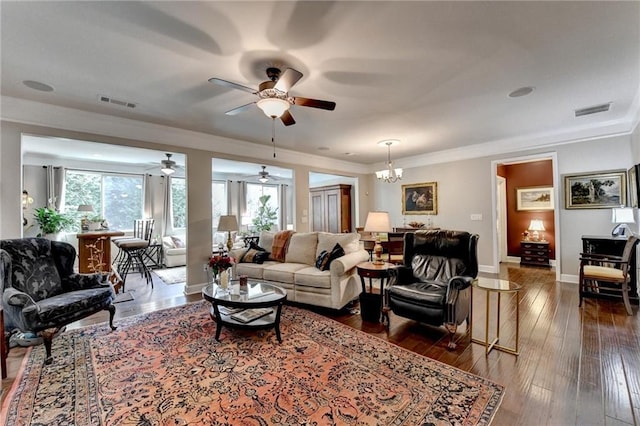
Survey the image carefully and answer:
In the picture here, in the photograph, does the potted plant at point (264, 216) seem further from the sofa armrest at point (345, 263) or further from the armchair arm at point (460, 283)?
the armchair arm at point (460, 283)

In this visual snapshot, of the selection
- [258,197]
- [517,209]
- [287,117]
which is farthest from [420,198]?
[258,197]

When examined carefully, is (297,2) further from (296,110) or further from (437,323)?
(437,323)

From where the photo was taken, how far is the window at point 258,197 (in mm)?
9594

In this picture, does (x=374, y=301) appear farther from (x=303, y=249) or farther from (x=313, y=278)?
(x=303, y=249)

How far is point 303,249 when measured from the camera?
4.44 m

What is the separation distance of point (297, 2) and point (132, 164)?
7433mm

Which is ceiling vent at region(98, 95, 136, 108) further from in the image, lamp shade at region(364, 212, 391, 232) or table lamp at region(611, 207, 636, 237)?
table lamp at region(611, 207, 636, 237)

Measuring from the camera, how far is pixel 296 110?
12.6 feet

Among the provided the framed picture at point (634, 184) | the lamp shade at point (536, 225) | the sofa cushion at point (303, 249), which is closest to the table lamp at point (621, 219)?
the framed picture at point (634, 184)

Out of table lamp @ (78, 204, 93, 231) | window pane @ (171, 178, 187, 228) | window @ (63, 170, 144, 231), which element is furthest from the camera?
window pane @ (171, 178, 187, 228)

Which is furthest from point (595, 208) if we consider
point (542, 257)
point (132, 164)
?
point (132, 164)

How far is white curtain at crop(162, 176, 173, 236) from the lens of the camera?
778 centimetres

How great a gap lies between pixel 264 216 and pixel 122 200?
4155 mm

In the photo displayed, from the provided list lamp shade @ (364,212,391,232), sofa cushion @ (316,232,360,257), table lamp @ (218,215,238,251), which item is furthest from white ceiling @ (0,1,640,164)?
sofa cushion @ (316,232,360,257)
